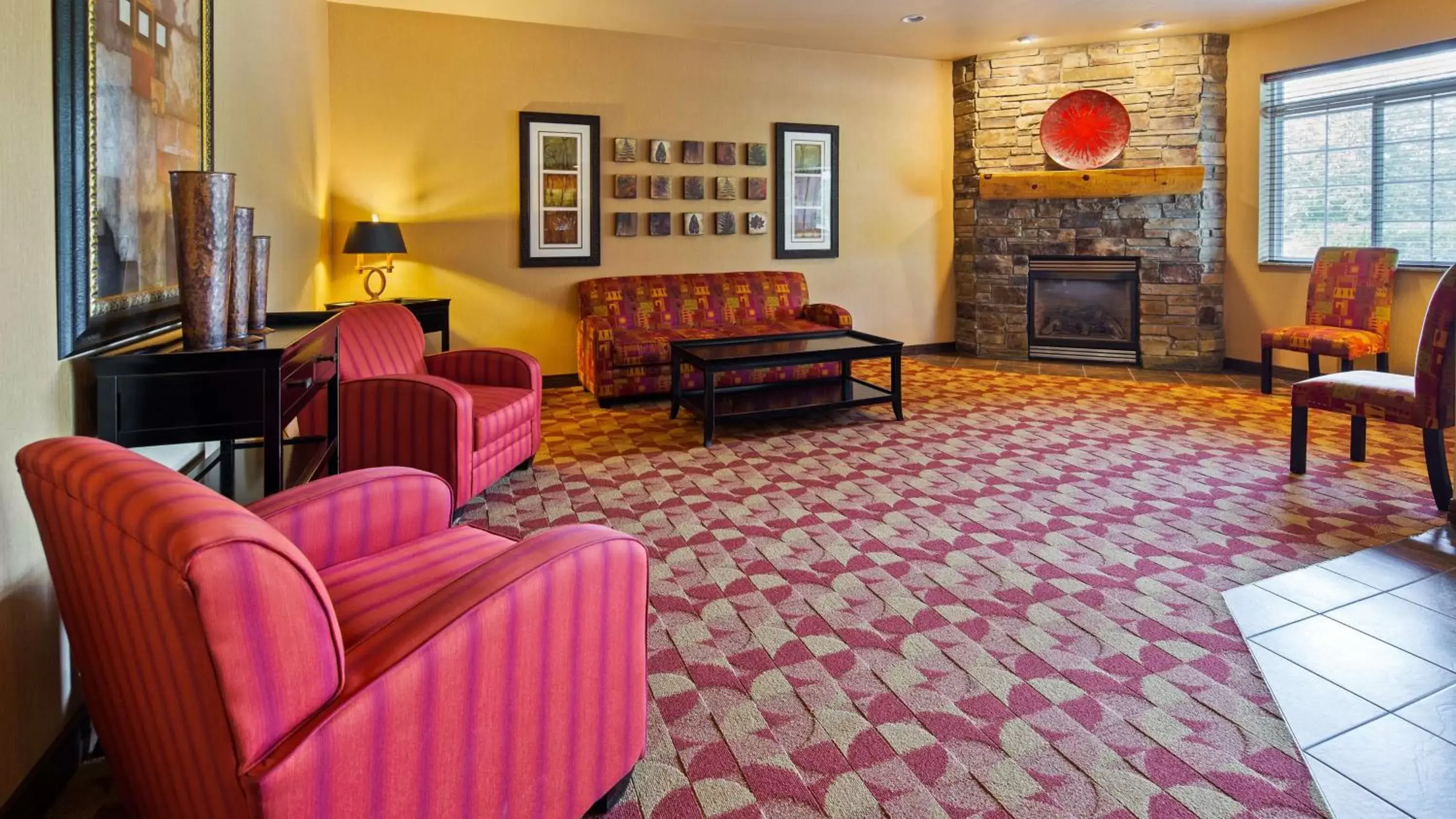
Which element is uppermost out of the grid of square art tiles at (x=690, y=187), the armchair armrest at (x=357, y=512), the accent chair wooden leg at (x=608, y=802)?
the grid of square art tiles at (x=690, y=187)

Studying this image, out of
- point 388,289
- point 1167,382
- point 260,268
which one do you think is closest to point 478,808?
point 260,268

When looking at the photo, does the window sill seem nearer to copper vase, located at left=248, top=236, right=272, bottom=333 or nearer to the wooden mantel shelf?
the wooden mantel shelf

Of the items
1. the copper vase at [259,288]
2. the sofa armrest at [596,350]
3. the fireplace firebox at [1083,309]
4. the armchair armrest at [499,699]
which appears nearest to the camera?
the armchair armrest at [499,699]

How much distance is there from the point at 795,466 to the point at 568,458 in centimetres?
120

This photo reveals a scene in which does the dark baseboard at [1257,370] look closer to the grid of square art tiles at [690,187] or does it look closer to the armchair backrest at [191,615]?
the grid of square art tiles at [690,187]

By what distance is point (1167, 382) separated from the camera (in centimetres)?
678

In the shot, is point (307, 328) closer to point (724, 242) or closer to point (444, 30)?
point (444, 30)

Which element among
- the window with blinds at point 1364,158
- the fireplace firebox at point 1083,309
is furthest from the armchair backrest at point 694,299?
the window with blinds at point 1364,158

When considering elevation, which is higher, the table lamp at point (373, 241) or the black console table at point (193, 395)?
the table lamp at point (373, 241)

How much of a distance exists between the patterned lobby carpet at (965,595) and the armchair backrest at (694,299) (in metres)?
1.39

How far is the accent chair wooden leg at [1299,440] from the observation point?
4.05 metres

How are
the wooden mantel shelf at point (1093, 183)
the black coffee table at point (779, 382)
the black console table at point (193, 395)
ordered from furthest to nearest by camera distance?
the wooden mantel shelf at point (1093, 183) < the black coffee table at point (779, 382) < the black console table at point (193, 395)

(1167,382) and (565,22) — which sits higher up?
(565,22)

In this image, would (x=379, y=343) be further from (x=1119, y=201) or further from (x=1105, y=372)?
(x=1119, y=201)
